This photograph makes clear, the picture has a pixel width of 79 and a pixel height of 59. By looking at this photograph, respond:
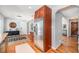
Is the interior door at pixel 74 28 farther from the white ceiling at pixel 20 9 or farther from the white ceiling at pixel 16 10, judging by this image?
the white ceiling at pixel 16 10

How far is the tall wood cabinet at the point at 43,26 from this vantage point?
182cm


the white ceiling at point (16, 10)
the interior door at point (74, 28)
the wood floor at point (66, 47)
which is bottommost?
the wood floor at point (66, 47)

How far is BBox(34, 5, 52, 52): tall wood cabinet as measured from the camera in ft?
5.97

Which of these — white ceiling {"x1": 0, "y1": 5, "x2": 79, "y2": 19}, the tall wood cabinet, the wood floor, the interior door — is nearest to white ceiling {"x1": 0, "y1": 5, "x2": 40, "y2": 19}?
white ceiling {"x1": 0, "y1": 5, "x2": 79, "y2": 19}

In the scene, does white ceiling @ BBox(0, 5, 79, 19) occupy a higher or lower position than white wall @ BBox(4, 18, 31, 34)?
higher

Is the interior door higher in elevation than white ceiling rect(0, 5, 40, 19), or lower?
lower

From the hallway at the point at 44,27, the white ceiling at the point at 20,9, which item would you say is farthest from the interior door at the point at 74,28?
the white ceiling at the point at 20,9

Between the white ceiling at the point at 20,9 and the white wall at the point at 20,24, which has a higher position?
the white ceiling at the point at 20,9

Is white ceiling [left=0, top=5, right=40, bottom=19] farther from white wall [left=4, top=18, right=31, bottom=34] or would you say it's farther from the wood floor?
the wood floor

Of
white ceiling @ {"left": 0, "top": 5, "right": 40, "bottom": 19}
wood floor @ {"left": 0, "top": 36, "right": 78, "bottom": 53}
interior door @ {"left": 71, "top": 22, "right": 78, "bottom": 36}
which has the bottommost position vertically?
wood floor @ {"left": 0, "top": 36, "right": 78, "bottom": 53}

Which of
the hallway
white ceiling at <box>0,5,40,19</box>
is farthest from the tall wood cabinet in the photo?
white ceiling at <box>0,5,40,19</box>

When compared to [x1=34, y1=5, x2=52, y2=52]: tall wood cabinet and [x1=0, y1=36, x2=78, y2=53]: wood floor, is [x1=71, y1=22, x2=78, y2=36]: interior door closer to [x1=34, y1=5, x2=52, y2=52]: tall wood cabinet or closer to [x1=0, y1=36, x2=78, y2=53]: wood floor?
[x1=0, y1=36, x2=78, y2=53]: wood floor

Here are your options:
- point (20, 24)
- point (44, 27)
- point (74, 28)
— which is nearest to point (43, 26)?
point (44, 27)

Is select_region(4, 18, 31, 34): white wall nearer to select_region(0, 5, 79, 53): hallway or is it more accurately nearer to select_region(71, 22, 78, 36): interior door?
select_region(0, 5, 79, 53): hallway
